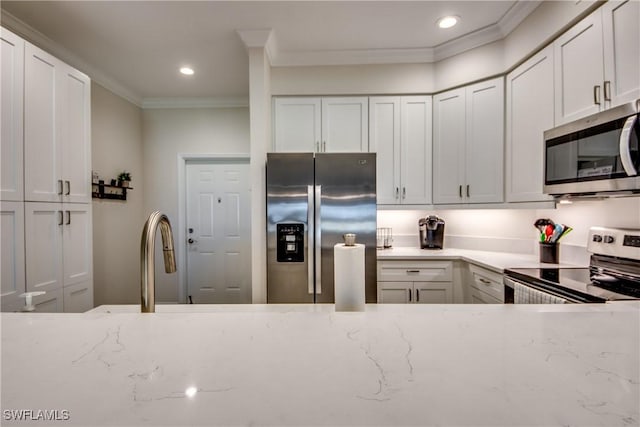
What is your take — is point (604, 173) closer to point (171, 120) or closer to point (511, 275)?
point (511, 275)

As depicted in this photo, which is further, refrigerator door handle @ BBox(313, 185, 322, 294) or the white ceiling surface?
refrigerator door handle @ BBox(313, 185, 322, 294)

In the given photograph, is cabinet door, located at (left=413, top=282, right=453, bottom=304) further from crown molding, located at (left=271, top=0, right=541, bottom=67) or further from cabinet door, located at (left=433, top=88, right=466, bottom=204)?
crown molding, located at (left=271, top=0, right=541, bottom=67)

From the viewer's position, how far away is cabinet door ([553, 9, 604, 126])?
5.34 ft

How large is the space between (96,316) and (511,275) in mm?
2179

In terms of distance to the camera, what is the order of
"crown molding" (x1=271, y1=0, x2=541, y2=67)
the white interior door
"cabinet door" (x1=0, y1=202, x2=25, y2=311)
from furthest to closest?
the white interior door
"crown molding" (x1=271, y1=0, x2=541, y2=67)
"cabinet door" (x1=0, y1=202, x2=25, y2=311)

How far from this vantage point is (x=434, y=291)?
257cm

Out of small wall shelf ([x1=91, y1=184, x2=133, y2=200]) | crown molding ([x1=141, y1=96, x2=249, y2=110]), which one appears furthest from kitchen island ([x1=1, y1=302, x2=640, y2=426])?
crown molding ([x1=141, y1=96, x2=249, y2=110])

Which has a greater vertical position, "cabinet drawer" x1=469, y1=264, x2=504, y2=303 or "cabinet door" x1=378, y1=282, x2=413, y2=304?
"cabinet drawer" x1=469, y1=264, x2=504, y2=303

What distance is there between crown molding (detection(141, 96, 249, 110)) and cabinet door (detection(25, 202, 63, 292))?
7.52 ft

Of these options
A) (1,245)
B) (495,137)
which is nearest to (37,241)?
(1,245)

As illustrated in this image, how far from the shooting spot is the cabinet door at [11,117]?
1671mm

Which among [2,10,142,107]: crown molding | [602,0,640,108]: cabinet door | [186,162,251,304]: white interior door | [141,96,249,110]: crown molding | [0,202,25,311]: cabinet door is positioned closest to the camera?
[602,0,640,108]: cabinet door

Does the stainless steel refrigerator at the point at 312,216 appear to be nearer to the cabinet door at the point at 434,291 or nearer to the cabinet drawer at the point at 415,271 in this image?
the cabinet drawer at the point at 415,271

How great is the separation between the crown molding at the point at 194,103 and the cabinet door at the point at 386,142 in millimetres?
1865
